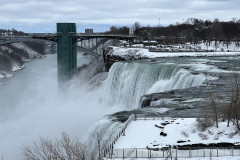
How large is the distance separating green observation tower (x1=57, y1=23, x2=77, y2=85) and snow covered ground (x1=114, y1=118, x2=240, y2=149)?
3604cm

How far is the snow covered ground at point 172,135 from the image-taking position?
47.5 feet

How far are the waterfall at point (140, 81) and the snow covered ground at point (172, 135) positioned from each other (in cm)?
809

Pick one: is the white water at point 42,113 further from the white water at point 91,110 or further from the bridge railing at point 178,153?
the bridge railing at point 178,153

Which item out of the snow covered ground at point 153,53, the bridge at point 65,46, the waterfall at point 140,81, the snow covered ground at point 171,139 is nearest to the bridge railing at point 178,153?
the snow covered ground at point 171,139

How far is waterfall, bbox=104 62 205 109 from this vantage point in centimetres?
2669

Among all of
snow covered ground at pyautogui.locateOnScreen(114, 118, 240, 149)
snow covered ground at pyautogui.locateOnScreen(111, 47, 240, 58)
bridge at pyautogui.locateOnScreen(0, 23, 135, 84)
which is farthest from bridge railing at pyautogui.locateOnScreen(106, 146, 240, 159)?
bridge at pyautogui.locateOnScreen(0, 23, 135, 84)

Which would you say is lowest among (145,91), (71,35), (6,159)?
(6,159)

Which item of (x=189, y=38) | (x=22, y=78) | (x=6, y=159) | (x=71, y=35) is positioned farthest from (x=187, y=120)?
(x=189, y=38)

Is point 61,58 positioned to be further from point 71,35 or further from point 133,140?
point 133,140

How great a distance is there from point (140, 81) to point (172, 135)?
54.7 ft

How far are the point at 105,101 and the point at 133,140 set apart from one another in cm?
2010

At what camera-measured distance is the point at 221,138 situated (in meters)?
14.8

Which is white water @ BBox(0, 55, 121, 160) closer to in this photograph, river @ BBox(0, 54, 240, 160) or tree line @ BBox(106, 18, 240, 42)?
river @ BBox(0, 54, 240, 160)

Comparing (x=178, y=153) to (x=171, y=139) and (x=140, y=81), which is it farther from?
(x=140, y=81)
